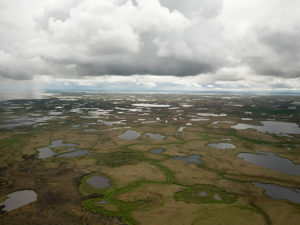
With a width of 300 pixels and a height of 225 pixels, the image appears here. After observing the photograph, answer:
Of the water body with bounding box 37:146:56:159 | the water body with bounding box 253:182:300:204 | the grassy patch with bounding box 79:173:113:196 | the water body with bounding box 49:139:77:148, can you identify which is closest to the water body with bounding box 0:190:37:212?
the grassy patch with bounding box 79:173:113:196

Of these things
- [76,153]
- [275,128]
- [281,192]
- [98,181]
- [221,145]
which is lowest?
[281,192]

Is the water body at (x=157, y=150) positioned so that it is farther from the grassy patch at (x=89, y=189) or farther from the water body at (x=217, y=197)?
the water body at (x=217, y=197)

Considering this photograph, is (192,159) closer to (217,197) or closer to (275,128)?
(217,197)

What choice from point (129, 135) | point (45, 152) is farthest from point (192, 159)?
point (45, 152)

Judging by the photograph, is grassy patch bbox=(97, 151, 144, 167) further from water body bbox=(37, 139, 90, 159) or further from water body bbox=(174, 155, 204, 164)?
water body bbox=(174, 155, 204, 164)

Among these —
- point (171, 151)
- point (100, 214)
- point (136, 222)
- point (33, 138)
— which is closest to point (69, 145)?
point (33, 138)

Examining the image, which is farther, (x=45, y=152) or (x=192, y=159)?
(x=45, y=152)
